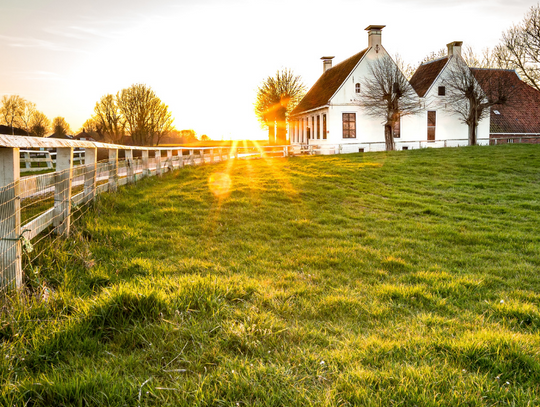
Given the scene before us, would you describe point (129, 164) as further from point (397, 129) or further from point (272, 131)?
point (272, 131)

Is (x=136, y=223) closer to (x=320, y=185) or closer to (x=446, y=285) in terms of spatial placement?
(x=446, y=285)

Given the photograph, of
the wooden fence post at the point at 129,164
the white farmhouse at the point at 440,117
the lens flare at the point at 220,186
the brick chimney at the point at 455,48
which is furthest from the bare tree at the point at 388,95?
the wooden fence post at the point at 129,164

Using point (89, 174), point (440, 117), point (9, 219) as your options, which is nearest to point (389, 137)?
point (440, 117)

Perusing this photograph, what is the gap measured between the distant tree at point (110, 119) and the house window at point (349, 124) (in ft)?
137

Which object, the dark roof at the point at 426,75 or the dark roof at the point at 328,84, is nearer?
the dark roof at the point at 328,84

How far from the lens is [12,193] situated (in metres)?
3.53

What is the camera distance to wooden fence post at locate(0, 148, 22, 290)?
346 centimetres

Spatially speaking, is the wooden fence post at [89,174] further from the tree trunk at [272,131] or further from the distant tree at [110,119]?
the distant tree at [110,119]

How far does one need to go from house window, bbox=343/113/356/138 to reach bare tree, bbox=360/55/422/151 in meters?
1.37

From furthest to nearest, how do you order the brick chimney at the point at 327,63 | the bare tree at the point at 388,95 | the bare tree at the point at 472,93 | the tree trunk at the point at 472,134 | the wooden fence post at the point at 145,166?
the brick chimney at the point at 327,63
the tree trunk at the point at 472,134
the bare tree at the point at 472,93
the bare tree at the point at 388,95
the wooden fence post at the point at 145,166

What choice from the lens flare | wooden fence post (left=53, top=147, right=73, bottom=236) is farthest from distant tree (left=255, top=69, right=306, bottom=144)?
wooden fence post (left=53, top=147, right=73, bottom=236)

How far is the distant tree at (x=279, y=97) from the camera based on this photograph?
168 ft

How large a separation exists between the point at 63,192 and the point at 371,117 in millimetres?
33040

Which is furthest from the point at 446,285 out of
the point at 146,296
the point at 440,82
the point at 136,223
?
the point at 440,82
